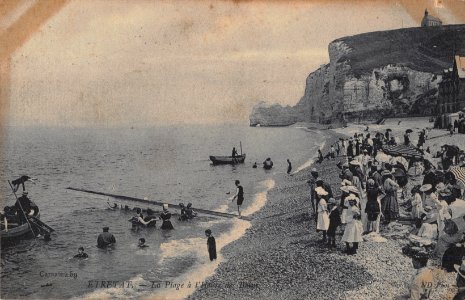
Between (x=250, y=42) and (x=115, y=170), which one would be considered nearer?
(x=250, y=42)

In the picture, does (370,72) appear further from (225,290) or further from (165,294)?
(165,294)

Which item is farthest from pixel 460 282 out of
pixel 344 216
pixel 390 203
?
pixel 344 216

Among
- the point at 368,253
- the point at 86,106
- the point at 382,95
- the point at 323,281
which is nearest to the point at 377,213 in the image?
the point at 368,253

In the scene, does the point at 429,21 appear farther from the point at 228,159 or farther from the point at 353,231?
the point at 228,159

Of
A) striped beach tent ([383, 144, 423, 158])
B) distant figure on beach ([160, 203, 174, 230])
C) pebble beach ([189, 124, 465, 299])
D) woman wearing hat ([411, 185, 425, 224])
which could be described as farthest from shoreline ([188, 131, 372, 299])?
striped beach tent ([383, 144, 423, 158])

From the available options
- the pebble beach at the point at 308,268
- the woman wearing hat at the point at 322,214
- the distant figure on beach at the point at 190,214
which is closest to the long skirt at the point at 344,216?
the pebble beach at the point at 308,268

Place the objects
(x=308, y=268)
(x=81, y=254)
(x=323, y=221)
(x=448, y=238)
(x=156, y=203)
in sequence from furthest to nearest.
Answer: (x=156, y=203) → (x=81, y=254) → (x=323, y=221) → (x=308, y=268) → (x=448, y=238)
